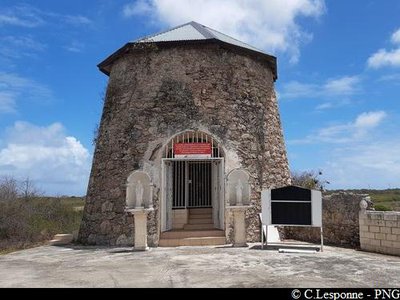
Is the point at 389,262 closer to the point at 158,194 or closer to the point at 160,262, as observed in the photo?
the point at 160,262

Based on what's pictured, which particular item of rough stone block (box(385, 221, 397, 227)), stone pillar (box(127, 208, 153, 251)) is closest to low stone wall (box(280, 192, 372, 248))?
rough stone block (box(385, 221, 397, 227))

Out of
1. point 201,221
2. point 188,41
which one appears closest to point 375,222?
point 201,221

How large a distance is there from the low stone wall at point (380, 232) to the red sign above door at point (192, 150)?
4.66 meters

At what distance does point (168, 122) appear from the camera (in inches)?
469

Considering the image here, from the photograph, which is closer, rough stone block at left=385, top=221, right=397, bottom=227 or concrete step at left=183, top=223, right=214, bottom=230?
rough stone block at left=385, top=221, right=397, bottom=227

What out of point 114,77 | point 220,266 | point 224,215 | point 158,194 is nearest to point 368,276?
point 220,266

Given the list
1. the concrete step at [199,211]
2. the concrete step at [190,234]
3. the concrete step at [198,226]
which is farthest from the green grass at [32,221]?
the concrete step at [199,211]

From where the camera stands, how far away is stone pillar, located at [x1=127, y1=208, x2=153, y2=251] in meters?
10.5

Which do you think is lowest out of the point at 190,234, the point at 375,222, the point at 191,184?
the point at 190,234

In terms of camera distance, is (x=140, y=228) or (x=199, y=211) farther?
A: (x=199, y=211)

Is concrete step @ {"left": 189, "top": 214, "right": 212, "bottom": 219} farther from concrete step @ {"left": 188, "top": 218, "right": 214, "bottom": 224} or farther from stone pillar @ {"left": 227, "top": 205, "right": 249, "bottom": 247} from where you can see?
stone pillar @ {"left": 227, "top": 205, "right": 249, "bottom": 247}

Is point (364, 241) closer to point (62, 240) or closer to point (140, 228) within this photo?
point (140, 228)

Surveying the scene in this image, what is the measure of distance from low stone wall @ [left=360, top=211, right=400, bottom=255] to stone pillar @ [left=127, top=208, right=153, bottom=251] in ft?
19.0

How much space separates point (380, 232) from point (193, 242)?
4.94 metres
